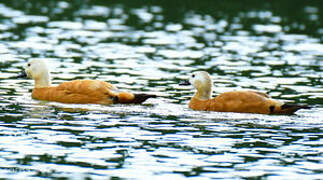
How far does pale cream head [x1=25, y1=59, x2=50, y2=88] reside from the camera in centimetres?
1733

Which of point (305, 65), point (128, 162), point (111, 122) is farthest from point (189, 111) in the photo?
point (305, 65)

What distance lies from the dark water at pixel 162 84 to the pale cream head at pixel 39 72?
0.40 meters

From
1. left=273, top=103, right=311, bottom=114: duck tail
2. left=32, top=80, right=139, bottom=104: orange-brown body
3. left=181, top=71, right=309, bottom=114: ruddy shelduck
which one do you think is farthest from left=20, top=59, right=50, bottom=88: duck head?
left=273, top=103, right=311, bottom=114: duck tail

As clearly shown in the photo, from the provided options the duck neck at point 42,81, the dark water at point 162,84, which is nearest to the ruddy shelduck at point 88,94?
the dark water at point 162,84

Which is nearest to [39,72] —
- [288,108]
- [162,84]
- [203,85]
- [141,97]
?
[141,97]

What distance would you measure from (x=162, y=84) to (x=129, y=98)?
2677 mm

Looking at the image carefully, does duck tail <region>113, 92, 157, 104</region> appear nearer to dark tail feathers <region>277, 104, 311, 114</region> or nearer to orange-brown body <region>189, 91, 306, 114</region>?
orange-brown body <region>189, 91, 306, 114</region>

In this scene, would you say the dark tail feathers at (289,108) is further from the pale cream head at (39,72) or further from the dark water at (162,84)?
the pale cream head at (39,72)

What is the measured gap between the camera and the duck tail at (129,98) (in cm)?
1619

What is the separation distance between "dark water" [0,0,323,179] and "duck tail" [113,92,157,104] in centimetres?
18

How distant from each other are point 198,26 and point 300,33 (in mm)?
3375

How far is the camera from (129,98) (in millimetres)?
16234

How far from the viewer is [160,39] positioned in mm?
25859

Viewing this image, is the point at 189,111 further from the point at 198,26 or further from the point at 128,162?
the point at 198,26
